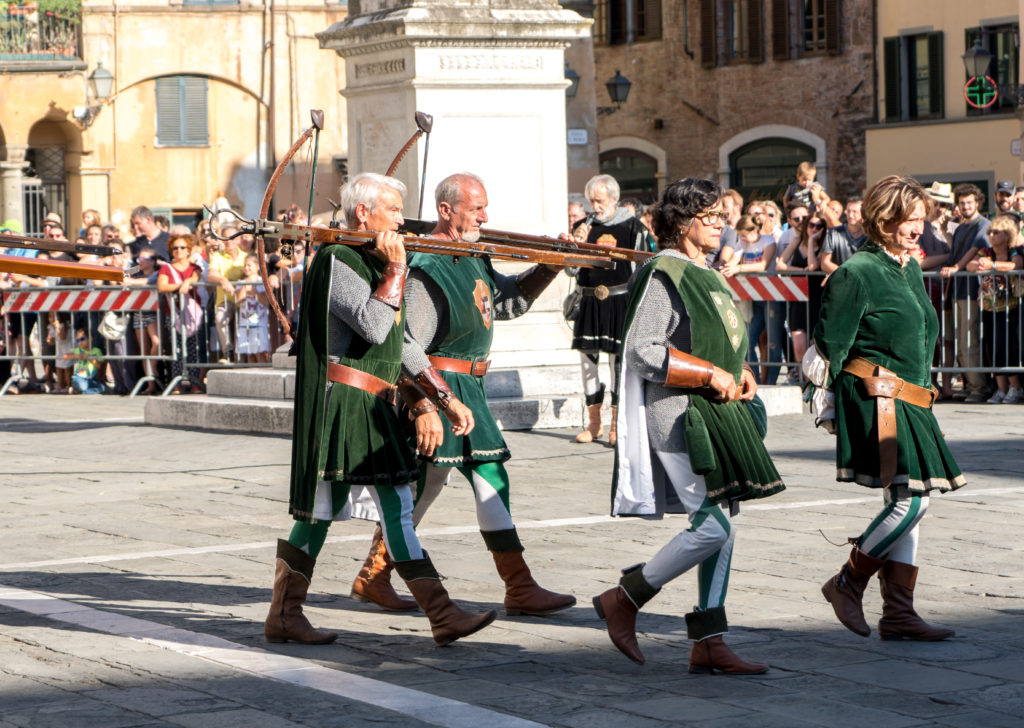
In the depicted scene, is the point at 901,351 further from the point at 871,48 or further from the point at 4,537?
the point at 871,48

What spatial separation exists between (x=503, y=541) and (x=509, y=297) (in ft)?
3.43

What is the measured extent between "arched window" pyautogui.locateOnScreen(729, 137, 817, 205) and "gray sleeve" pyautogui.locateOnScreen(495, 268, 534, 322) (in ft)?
108

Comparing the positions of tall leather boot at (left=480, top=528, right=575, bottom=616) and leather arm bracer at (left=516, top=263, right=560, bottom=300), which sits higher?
leather arm bracer at (left=516, top=263, right=560, bottom=300)

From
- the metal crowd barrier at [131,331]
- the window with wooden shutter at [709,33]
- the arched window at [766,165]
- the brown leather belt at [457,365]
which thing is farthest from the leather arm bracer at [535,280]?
the window with wooden shutter at [709,33]

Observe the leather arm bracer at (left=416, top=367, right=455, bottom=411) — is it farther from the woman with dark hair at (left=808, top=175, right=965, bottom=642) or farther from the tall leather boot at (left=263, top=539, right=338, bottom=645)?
the woman with dark hair at (left=808, top=175, right=965, bottom=642)

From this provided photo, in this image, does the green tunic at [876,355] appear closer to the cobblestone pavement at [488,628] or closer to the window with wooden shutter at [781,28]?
the cobblestone pavement at [488,628]

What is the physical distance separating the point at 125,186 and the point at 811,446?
30.2 meters

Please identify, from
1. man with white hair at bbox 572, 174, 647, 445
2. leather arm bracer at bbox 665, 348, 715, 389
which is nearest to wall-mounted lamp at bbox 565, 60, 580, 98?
man with white hair at bbox 572, 174, 647, 445

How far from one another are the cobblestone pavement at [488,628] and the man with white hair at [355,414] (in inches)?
7.1

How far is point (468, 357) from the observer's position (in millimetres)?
7688

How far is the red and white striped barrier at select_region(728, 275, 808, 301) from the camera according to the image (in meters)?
16.8

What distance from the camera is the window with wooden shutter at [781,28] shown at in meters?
41.2

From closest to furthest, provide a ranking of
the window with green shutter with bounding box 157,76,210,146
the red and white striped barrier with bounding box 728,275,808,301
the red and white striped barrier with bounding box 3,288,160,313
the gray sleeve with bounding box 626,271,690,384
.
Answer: the gray sleeve with bounding box 626,271,690,384 < the red and white striped barrier with bounding box 728,275,808,301 < the red and white striped barrier with bounding box 3,288,160,313 < the window with green shutter with bounding box 157,76,210,146

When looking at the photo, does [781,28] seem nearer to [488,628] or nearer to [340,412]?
[488,628]
